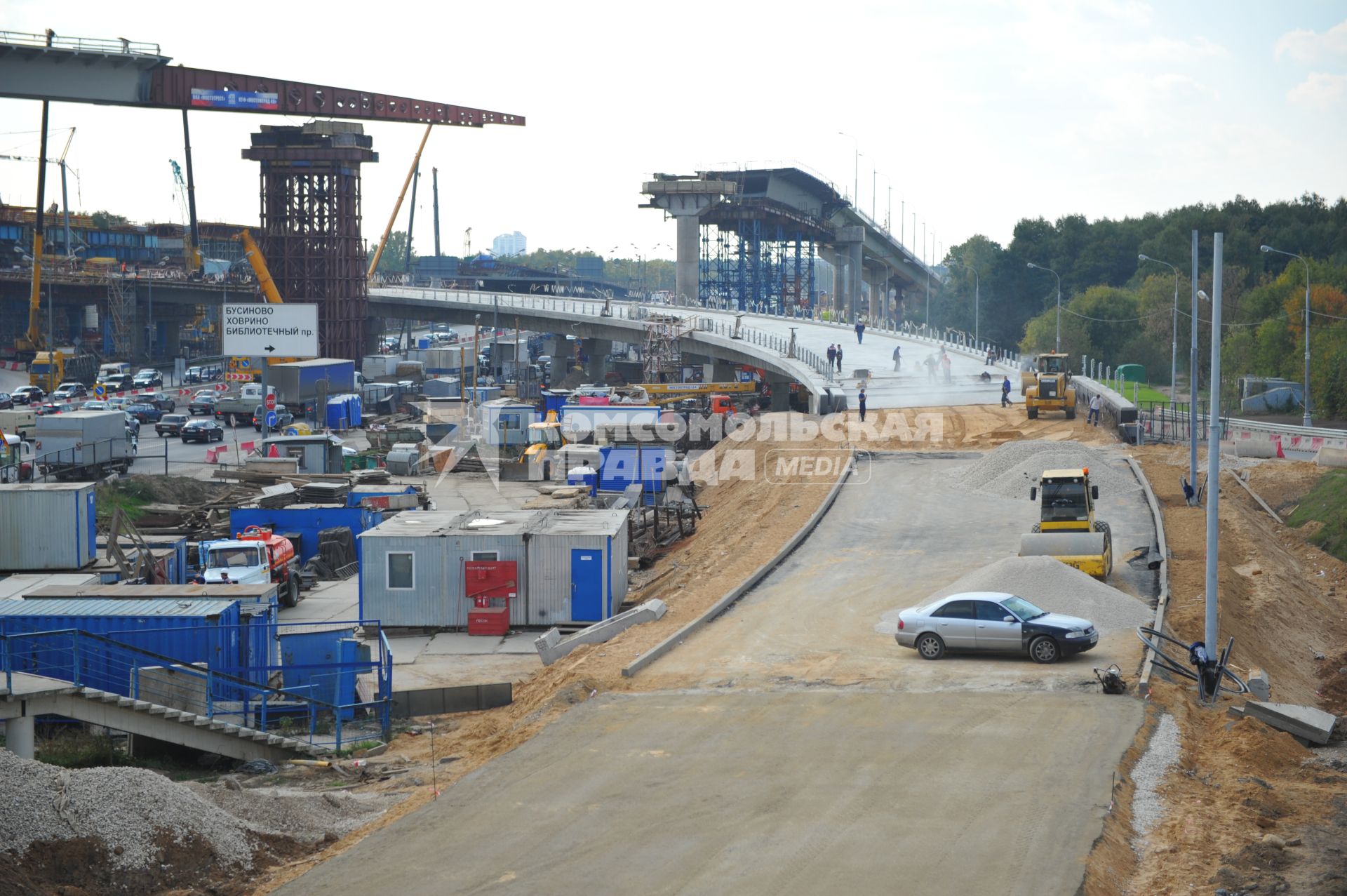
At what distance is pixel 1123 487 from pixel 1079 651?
1764 centimetres

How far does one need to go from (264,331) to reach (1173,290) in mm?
73942

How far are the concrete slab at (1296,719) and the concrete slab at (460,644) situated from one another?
14.1 m

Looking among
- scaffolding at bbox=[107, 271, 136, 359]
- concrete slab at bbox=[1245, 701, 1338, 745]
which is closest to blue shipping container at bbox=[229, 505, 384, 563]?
concrete slab at bbox=[1245, 701, 1338, 745]

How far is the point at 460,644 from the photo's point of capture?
2672cm

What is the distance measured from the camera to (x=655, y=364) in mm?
90750

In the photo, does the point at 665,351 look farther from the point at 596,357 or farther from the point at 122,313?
the point at 122,313

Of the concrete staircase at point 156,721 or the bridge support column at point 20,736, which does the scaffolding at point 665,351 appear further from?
the bridge support column at point 20,736

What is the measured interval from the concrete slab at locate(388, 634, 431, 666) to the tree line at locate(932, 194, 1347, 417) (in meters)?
55.4

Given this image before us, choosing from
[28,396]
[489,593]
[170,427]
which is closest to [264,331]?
[170,427]

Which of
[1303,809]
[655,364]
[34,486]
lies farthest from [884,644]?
[655,364]

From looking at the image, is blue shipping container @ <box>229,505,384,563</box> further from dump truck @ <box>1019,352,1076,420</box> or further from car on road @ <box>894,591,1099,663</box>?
dump truck @ <box>1019,352,1076,420</box>

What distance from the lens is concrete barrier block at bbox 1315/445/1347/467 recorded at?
155 feet

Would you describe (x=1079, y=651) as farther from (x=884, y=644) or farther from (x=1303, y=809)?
(x=1303, y=809)

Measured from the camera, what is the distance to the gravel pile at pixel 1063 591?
24016 millimetres
